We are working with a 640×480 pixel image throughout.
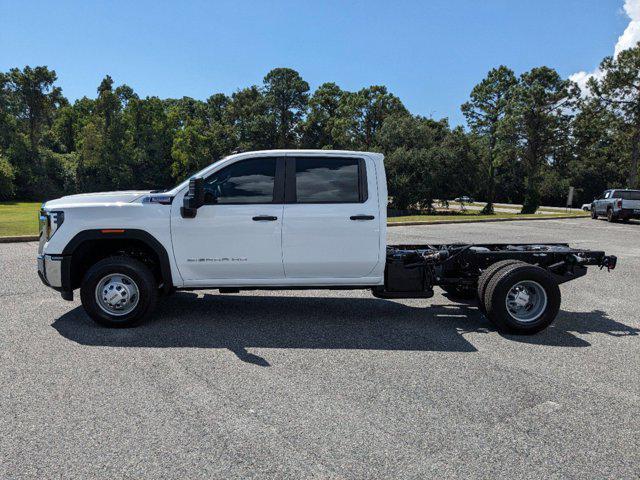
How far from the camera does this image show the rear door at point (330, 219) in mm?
5871

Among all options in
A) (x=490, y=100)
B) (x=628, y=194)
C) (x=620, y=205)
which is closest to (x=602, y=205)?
(x=628, y=194)

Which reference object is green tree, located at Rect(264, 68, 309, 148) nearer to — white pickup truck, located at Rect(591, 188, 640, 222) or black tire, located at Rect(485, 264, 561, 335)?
white pickup truck, located at Rect(591, 188, 640, 222)

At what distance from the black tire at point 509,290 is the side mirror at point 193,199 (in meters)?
3.46

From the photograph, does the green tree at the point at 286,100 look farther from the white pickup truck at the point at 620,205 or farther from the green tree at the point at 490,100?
the white pickup truck at the point at 620,205

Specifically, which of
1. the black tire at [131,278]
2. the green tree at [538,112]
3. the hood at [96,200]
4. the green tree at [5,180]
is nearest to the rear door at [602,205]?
the green tree at [538,112]

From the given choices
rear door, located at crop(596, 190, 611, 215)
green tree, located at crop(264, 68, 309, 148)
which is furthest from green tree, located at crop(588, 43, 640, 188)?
green tree, located at crop(264, 68, 309, 148)

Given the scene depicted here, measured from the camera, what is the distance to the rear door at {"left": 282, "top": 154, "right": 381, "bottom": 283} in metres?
5.87

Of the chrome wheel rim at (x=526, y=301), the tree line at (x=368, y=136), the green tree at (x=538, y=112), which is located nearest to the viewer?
the chrome wheel rim at (x=526, y=301)

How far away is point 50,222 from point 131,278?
1.15 meters

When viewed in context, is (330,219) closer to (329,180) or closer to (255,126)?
(329,180)

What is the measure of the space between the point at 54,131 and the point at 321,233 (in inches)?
3090

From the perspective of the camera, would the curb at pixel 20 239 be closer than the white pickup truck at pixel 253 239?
No

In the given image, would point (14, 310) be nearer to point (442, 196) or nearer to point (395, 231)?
point (395, 231)

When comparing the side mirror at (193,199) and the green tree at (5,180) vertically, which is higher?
the green tree at (5,180)
